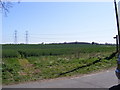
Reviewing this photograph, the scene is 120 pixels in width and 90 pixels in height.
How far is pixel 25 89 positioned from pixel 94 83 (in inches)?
97.4

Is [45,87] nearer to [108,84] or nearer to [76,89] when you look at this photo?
[76,89]

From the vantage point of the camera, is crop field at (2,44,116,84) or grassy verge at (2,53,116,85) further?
crop field at (2,44,116,84)

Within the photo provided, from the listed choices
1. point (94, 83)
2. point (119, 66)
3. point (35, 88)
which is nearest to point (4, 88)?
point (35, 88)

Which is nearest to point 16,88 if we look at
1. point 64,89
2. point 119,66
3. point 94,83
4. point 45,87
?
point 45,87

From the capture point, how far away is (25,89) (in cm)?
808

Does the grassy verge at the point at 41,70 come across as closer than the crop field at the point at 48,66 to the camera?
Yes

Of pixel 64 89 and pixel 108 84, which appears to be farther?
pixel 108 84

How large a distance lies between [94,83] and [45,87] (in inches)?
71.2

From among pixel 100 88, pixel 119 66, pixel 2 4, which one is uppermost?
pixel 2 4

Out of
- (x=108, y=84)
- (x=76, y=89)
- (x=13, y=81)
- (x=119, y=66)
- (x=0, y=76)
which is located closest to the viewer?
(x=119, y=66)

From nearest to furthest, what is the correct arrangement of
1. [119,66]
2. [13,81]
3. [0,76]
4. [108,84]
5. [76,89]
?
[119,66]
[76,89]
[108,84]
[13,81]
[0,76]

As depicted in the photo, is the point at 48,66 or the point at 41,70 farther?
the point at 48,66

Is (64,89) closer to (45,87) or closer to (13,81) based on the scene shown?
(45,87)

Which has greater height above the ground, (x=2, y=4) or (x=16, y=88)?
(x=2, y=4)
